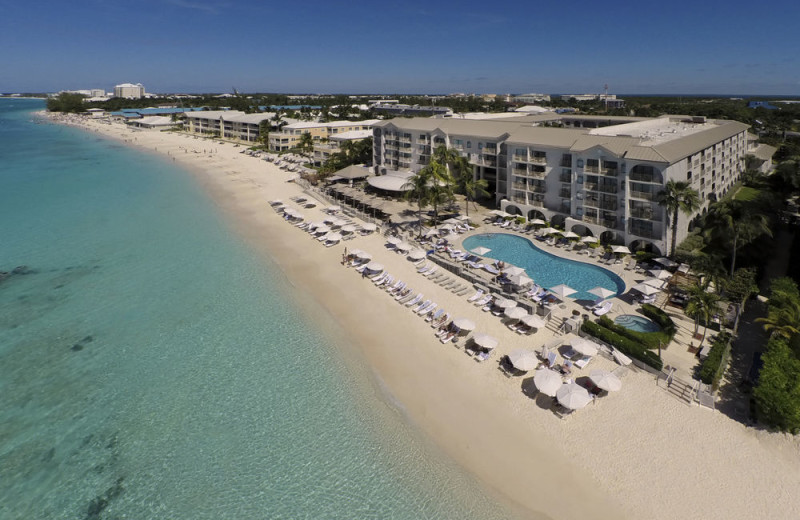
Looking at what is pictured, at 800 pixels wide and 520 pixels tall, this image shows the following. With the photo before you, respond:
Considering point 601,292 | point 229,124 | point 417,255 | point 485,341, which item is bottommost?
point 485,341

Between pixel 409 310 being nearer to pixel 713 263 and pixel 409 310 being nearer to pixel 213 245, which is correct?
pixel 713 263

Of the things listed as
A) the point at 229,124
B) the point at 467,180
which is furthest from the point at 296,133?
the point at 467,180

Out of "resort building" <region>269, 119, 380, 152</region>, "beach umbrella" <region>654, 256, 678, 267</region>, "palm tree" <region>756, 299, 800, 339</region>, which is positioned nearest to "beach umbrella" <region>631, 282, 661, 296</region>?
"beach umbrella" <region>654, 256, 678, 267</region>

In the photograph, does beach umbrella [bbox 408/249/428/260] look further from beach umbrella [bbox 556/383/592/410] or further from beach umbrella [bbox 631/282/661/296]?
beach umbrella [bbox 556/383/592/410]

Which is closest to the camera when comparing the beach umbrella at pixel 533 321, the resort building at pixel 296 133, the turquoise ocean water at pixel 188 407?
the turquoise ocean water at pixel 188 407

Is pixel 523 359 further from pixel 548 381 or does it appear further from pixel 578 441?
pixel 578 441

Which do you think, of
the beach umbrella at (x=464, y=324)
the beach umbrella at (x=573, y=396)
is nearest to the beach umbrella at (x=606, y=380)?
the beach umbrella at (x=573, y=396)

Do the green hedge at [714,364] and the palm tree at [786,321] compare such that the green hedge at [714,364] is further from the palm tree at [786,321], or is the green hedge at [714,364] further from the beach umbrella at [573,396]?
the beach umbrella at [573,396]

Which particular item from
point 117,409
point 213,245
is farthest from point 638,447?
point 213,245
